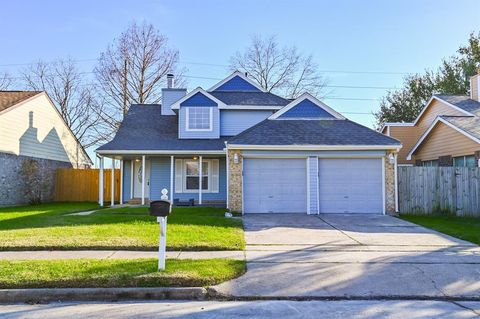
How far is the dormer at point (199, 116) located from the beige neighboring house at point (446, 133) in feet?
34.3

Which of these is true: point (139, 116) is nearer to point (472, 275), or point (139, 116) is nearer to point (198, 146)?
point (198, 146)

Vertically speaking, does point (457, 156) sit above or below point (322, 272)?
above

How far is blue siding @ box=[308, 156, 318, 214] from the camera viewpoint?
1551cm

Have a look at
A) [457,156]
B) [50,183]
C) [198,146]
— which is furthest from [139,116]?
[457,156]

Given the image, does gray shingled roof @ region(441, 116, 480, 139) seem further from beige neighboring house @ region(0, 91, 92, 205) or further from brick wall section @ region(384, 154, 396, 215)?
beige neighboring house @ region(0, 91, 92, 205)

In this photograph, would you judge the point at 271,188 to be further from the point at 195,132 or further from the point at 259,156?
the point at 195,132

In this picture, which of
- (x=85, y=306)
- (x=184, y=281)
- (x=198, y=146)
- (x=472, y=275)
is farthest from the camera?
(x=198, y=146)

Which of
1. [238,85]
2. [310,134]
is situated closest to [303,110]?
[310,134]

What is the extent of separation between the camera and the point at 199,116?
66.4 ft

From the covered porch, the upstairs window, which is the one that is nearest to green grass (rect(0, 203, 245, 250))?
the covered porch

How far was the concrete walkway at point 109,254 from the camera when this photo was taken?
8055 millimetres

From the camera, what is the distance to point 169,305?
5.68 m

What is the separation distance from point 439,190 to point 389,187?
1938mm

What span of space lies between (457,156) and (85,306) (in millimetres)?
16770
